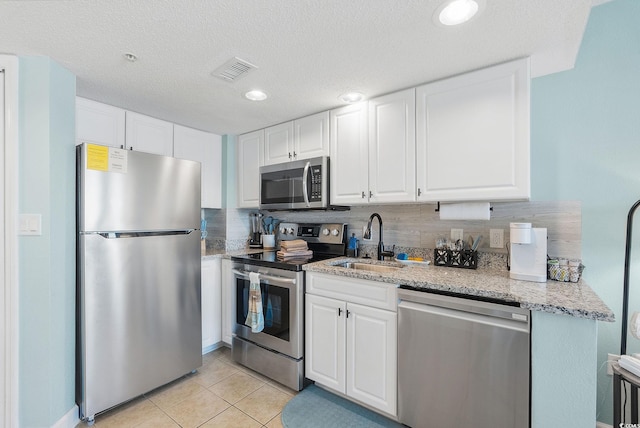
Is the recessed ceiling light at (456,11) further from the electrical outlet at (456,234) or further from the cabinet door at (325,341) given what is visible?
the cabinet door at (325,341)

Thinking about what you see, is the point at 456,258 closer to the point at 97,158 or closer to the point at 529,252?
the point at 529,252

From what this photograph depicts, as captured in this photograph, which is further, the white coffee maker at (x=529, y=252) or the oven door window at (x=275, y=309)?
the oven door window at (x=275, y=309)

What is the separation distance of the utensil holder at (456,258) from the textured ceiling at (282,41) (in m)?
1.16

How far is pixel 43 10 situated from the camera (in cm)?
127

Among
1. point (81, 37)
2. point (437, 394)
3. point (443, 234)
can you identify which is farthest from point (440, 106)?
point (81, 37)

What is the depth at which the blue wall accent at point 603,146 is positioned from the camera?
1.60 metres

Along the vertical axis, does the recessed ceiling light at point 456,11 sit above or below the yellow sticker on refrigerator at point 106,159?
above

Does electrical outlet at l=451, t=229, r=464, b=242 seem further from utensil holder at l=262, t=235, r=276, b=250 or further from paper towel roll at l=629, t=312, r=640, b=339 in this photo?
utensil holder at l=262, t=235, r=276, b=250

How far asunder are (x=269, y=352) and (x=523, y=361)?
167 cm

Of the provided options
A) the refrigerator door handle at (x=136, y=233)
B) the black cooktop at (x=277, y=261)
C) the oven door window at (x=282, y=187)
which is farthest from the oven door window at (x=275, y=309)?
the oven door window at (x=282, y=187)

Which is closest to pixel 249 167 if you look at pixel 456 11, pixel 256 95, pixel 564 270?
pixel 256 95

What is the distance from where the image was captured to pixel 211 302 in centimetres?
266

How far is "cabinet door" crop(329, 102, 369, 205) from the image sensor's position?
2.21m

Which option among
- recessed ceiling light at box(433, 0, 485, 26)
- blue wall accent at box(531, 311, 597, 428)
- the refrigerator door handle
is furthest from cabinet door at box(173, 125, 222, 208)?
blue wall accent at box(531, 311, 597, 428)
